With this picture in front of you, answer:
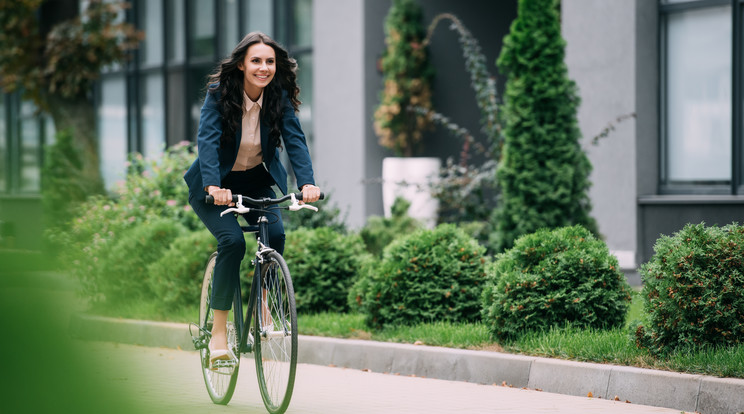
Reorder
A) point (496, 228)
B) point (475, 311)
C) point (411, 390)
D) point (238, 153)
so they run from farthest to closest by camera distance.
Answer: point (496, 228) < point (475, 311) < point (411, 390) < point (238, 153)

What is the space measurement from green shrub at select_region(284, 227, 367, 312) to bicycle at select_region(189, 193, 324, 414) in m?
3.43

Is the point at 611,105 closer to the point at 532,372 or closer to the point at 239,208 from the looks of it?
the point at 532,372

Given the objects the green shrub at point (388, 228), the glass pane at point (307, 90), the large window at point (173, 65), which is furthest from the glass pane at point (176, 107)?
the green shrub at point (388, 228)

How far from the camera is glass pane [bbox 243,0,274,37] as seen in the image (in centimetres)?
1717

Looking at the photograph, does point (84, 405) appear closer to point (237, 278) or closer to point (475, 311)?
point (237, 278)

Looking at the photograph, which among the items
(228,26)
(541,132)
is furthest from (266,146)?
(228,26)

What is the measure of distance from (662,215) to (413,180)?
413cm

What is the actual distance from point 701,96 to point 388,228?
152 inches

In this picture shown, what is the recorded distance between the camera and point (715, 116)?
11.2 m

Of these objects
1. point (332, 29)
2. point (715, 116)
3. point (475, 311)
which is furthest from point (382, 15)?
point (475, 311)

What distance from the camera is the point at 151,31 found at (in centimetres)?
2042


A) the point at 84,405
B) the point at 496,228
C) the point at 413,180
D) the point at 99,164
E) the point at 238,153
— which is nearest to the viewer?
the point at 84,405

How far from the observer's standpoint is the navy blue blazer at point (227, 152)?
518cm

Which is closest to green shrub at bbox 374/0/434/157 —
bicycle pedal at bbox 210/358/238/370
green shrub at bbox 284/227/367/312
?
green shrub at bbox 284/227/367/312
